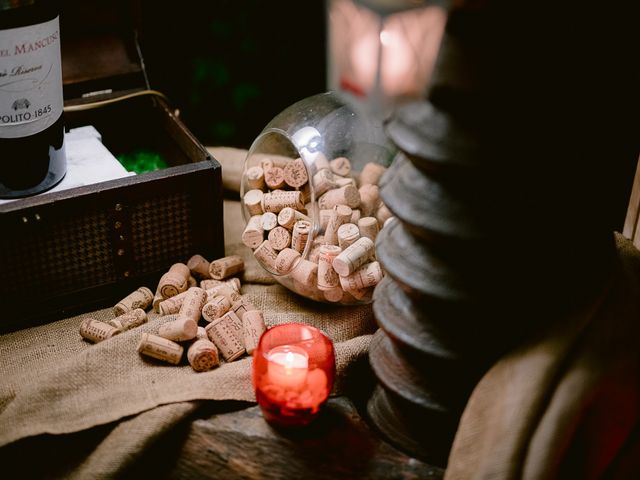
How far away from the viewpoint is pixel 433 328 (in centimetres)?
A: 103

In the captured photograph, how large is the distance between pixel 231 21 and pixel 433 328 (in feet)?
4.63

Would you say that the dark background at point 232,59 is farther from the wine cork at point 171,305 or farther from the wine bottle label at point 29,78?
the wine cork at point 171,305

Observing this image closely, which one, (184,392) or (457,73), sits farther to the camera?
(184,392)

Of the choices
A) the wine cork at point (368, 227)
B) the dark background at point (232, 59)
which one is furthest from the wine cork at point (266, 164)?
the dark background at point (232, 59)

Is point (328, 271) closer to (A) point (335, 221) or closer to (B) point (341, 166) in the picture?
(A) point (335, 221)

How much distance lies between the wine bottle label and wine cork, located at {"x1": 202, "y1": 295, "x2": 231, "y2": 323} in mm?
441

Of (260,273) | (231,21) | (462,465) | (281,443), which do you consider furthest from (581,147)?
(231,21)

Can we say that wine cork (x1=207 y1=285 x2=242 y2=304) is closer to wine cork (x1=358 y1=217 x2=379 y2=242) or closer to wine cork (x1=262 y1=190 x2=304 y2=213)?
wine cork (x1=262 y1=190 x2=304 y2=213)

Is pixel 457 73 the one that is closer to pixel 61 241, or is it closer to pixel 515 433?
pixel 515 433

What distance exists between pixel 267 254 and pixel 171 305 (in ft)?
0.68

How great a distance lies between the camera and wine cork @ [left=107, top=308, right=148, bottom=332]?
1.40 m

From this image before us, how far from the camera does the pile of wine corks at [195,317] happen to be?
4.31 ft

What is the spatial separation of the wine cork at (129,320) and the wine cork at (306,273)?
0.30 meters

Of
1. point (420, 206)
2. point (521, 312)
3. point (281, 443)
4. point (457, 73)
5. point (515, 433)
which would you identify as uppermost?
point (457, 73)
